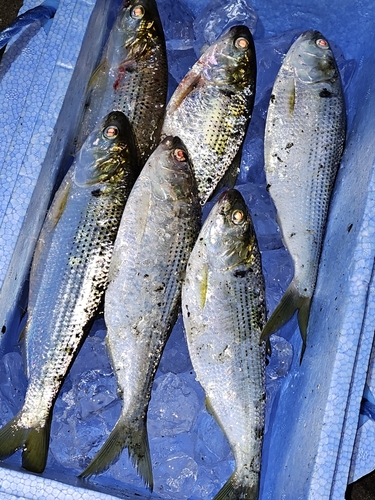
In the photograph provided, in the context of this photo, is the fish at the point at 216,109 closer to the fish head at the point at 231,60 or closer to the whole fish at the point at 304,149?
the fish head at the point at 231,60

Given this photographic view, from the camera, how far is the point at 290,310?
2055 millimetres

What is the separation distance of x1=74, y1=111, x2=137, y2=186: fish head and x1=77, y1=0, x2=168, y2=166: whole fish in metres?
0.12

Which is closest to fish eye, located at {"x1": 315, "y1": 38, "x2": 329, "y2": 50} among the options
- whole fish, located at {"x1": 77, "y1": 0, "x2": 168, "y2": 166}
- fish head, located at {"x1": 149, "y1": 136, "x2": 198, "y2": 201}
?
whole fish, located at {"x1": 77, "y1": 0, "x2": 168, "y2": 166}

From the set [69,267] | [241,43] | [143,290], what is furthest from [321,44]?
[69,267]

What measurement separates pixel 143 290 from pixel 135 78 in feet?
2.75

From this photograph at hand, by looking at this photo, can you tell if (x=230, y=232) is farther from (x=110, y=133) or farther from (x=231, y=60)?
(x=231, y=60)

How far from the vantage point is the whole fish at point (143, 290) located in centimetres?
192

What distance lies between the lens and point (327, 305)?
2.02 metres

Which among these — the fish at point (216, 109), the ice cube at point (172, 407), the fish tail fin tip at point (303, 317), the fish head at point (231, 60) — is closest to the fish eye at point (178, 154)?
the fish at point (216, 109)

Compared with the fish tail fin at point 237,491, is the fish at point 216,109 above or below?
above

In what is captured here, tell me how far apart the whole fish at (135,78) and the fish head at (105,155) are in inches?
4.9

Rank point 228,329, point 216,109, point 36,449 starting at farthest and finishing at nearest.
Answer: point 216,109, point 228,329, point 36,449

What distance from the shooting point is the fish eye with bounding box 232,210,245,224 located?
79.1 inches

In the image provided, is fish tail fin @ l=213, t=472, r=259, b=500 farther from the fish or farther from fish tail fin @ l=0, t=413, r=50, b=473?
the fish
